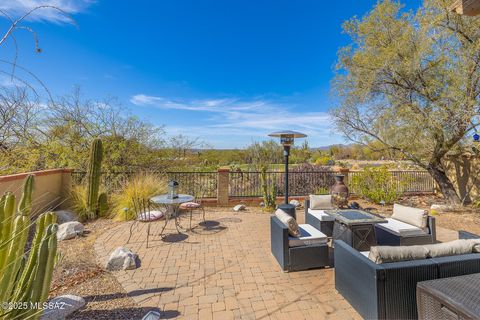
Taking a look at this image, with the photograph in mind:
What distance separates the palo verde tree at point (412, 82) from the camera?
6.13 m

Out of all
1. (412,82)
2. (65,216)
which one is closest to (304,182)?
(412,82)

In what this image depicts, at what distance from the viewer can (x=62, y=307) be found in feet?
7.39

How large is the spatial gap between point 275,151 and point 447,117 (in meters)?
11.1

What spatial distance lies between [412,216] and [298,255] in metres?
2.49

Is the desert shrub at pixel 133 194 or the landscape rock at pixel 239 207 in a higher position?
the desert shrub at pixel 133 194

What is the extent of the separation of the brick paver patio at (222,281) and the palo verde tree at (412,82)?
607 centimetres

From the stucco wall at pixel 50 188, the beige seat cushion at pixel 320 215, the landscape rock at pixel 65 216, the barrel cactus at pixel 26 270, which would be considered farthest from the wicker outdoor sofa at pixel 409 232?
the landscape rock at pixel 65 216

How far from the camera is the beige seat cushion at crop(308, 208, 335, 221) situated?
173 inches

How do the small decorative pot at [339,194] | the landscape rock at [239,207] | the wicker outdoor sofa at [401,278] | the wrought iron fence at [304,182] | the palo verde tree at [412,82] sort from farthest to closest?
the wrought iron fence at [304,182] < the landscape rock at [239,207] < the small decorative pot at [339,194] < the palo verde tree at [412,82] < the wicker outdoor sofa at [401,278]

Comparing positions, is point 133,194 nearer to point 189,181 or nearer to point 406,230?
point 189,181

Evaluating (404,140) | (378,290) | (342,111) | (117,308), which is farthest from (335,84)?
(117,308)

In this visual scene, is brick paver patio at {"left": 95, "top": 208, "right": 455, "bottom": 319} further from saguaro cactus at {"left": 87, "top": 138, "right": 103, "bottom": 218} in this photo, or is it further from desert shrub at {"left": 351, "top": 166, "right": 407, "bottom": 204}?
desert shrub at {"left": 351, "top": 166, "right": 407, "bottom": 204}

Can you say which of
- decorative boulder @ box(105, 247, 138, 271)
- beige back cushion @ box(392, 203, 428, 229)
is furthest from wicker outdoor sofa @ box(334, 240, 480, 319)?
decorative boulder @ box(105, 247, 138, 271)

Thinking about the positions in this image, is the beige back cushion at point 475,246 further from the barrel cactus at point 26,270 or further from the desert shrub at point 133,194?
the desert shrub at point 133,194
